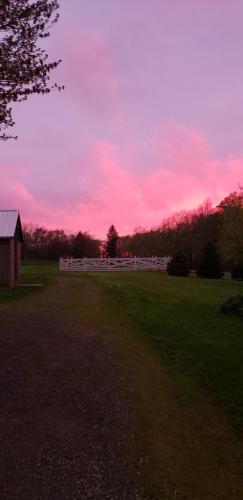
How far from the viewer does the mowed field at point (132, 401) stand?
411 cm

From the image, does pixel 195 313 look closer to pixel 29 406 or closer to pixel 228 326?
pixel 228 326

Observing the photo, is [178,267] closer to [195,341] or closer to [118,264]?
[118,264]

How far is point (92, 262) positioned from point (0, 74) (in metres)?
33.2

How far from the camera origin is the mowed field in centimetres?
411

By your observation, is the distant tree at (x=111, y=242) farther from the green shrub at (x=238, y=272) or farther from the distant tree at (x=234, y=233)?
the green shrub at (x=238, y=272)

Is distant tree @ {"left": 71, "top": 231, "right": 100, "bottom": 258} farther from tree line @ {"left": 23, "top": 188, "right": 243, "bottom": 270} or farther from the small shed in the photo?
the small shed

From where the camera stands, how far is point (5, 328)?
448 inches

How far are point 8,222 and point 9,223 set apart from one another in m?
0.15

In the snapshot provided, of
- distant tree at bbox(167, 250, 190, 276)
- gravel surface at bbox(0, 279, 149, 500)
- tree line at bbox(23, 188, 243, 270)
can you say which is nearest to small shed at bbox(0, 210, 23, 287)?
gravel surface at bbox(0, 279, 149, 500)

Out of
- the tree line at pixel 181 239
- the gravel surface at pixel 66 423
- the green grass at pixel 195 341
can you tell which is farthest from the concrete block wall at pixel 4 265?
the tree line at pixel 181 239

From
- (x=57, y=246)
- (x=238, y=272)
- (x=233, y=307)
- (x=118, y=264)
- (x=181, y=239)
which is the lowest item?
(x=233, y=307)

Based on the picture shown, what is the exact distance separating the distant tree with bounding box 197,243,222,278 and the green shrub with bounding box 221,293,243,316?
23081 millimetres

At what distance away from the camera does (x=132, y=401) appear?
6176 millimetres

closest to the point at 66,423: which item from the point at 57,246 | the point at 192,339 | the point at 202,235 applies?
the point at 192,339
